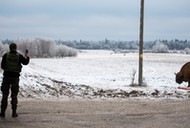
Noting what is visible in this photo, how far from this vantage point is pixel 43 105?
39.3 ft

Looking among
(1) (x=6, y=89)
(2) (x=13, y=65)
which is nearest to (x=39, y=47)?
(1) (x=6, y=89)

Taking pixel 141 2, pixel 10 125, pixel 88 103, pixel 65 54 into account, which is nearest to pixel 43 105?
pixel 88 103

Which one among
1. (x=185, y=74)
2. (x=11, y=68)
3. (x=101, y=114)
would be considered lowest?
(x=101, y=114)

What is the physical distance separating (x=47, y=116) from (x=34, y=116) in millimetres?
356

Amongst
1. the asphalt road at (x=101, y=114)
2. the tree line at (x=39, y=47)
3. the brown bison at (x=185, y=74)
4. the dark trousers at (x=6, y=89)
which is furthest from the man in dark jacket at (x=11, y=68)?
the tree line at (x=39, y=47)

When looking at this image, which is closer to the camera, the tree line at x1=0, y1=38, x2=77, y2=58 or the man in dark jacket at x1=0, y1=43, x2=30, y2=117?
the man in dark jacket at x1=0, y1=43, x2=30, y2=117

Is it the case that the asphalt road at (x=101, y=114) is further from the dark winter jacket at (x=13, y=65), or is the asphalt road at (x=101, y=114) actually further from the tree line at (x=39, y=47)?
the tree line at (x=39, y=47)

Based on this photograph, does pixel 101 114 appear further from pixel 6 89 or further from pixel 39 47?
pixel 39 47

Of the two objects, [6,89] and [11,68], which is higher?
[11,68]

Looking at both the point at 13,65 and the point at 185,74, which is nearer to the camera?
the point at 13,65

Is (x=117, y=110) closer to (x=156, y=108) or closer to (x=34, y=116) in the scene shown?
(x=156, y=108)

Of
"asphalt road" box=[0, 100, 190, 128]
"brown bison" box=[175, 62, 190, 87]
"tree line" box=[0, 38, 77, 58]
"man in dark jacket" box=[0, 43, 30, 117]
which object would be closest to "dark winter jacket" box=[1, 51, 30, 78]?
"man in dark jacket" box=[0, 43, 30, 117]

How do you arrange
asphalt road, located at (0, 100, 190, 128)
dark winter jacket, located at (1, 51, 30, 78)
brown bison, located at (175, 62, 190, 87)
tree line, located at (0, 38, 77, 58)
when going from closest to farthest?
asphalt road, located at (0, 100, 190, 128) → dark winter jacket, located at (1, 51, 30, 78) → brown bison, located at (175, 62, 190, 87) → tree line, located at (0, 38, 77, 58)

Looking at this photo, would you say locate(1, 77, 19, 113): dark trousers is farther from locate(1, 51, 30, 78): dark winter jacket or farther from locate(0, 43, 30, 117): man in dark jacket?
locate(1, 51, 30, 78): dark winter jacket
